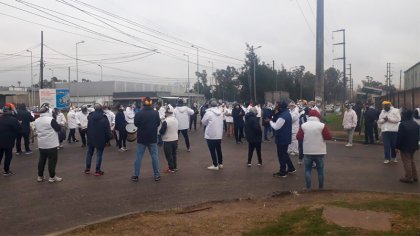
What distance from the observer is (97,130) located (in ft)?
33.5

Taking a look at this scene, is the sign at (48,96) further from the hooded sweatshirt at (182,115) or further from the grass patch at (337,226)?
the grass patch at (337,226)

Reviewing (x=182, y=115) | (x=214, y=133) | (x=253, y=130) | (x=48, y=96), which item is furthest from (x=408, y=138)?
(x=48, y=96)

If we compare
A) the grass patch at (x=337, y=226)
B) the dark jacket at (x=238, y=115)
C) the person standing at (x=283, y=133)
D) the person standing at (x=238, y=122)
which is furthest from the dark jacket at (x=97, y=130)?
the dark jacket at (x=238, y=115)

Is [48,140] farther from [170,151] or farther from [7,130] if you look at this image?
[170,151]

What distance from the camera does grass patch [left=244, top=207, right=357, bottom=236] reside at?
5367 mm

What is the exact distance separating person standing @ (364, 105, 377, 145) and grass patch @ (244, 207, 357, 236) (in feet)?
32.9

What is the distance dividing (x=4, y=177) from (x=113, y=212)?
16.4ft

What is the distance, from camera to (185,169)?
11023mm

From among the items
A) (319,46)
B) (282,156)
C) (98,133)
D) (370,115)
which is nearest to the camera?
(282,156)

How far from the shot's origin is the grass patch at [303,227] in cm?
537

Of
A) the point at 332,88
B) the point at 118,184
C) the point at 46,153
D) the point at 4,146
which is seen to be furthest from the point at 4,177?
Answer: the point at 332,88

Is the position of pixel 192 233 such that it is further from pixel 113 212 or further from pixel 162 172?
pixel 162 172

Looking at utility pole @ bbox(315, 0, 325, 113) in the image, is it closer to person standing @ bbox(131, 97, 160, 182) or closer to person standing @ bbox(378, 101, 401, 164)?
person standing @ bbox(378, 101, 401, 164)

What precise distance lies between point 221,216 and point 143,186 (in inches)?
116
